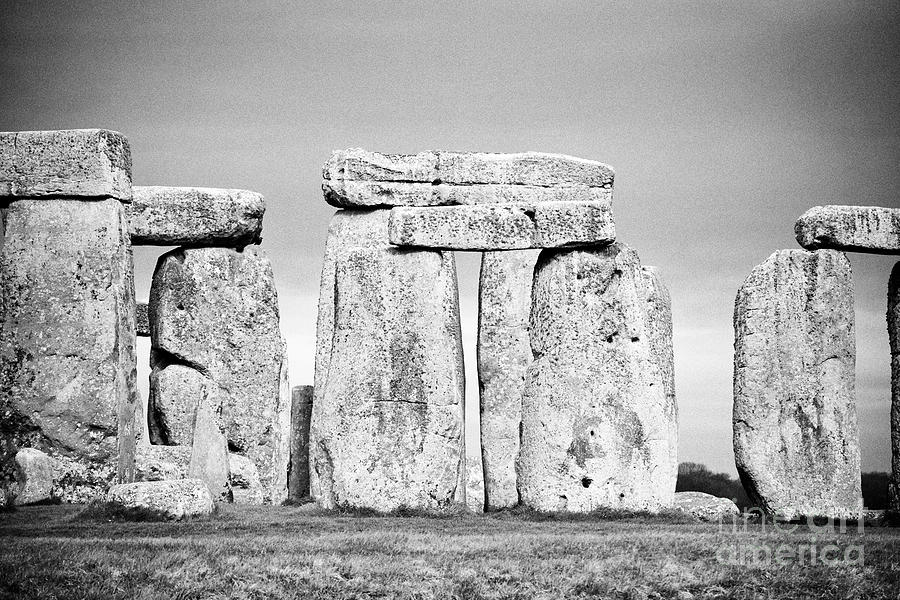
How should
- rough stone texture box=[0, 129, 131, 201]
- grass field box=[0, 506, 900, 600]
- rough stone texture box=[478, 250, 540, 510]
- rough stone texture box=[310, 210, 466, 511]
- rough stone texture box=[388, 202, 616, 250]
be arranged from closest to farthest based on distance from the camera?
1. grass field box=[0, 506, 900, 600]
2. rough stone texture box=[310, 210, 466, 511]
3. rough stone texture box=[388, 202, 616, 250]
4. rough stone texture box=[0, 129, 131, 201]
5. rough stone texture box=[478, 250, 540, 510]

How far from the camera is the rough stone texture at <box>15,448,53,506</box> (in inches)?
976

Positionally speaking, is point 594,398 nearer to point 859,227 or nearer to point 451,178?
point 859,227

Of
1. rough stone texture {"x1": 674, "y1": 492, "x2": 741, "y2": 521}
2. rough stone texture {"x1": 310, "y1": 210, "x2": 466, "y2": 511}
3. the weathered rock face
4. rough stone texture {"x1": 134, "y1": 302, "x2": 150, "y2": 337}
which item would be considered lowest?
rough stone texture {"x1": 674, "y1": 492, "x2": 741, "y2": 521}

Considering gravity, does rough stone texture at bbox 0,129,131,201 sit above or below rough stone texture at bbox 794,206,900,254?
above

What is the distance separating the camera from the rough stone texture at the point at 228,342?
100 ft

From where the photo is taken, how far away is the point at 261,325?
102 feet

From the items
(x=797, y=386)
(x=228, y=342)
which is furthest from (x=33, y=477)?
(x=797, y=386)

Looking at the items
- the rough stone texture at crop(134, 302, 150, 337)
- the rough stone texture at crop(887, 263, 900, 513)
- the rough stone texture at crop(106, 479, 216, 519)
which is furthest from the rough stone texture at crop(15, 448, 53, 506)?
the rough stone texture at crop(887, 263, 900, 513)

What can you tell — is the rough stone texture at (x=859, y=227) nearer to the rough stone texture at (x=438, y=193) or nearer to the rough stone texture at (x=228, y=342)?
the rough stone texture at (x=438, y=193)

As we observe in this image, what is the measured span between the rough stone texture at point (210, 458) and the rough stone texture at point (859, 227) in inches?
395

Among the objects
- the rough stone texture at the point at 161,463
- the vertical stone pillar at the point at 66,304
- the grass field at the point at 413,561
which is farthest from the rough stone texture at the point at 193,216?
the grass field at the point at 413,561

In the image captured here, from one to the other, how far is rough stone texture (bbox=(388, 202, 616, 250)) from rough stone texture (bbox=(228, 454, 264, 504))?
5.58 m

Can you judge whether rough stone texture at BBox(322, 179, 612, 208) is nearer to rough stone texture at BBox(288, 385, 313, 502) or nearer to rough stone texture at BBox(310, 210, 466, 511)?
rough stone texture at BBox(288, 385, 313, 502)

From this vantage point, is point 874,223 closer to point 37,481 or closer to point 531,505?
point 531,505
